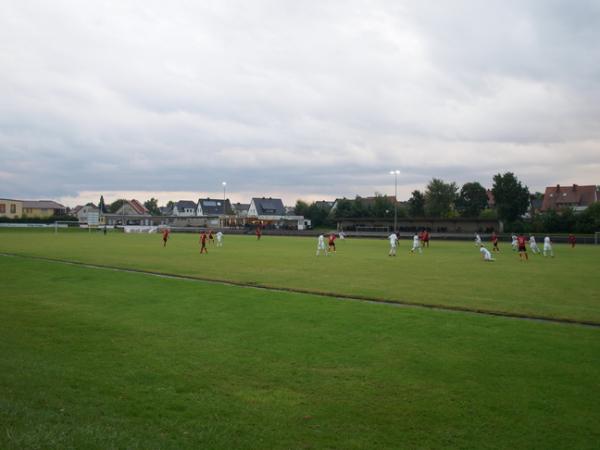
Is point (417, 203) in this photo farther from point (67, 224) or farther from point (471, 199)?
point (67, 224)

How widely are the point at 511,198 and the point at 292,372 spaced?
105 meters

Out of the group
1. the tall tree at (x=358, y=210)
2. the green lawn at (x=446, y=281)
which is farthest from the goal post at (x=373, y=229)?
the green lawn at (x=446, y=281)

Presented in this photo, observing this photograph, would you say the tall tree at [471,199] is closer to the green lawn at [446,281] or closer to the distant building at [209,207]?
the distant building at [209,207]

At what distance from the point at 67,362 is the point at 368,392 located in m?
5.30

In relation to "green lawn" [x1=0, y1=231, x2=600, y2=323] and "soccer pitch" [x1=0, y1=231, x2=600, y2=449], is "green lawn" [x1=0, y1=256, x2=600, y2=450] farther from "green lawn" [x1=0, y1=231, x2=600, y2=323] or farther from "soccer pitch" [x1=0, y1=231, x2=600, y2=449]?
"green lawn" [x1=0, y1=231, x2=600, y2=323]

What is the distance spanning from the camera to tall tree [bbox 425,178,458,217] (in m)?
114

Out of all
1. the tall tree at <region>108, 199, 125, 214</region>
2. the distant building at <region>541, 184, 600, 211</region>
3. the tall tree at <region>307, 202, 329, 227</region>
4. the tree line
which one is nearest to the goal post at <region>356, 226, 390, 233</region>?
the tree line

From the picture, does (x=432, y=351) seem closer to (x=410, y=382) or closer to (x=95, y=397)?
(x=410, y=382)

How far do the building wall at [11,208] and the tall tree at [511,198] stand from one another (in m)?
119

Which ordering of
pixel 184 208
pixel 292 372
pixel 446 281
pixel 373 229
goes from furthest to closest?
pixel 184 208, pixel 373 229, pixel 446 281, pixel 292 372

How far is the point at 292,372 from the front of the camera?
820cm

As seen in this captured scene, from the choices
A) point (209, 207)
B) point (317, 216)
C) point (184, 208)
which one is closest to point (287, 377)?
point (317, 216)

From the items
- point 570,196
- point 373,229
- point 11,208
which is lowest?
point 373,229

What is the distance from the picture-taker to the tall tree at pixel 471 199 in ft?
383
